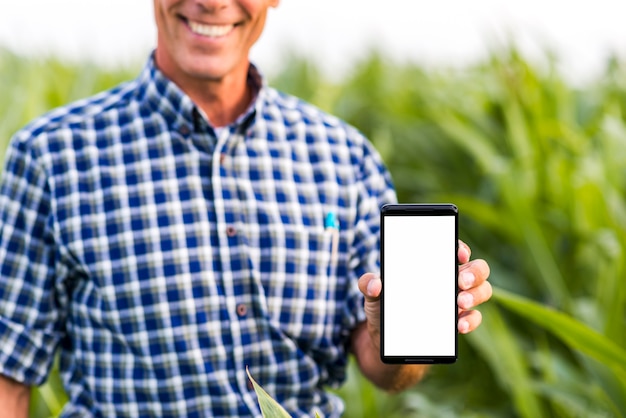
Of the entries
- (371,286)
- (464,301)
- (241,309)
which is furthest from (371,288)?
(241,309)

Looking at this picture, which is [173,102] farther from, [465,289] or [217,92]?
[465,289]

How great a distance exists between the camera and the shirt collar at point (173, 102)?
169cm

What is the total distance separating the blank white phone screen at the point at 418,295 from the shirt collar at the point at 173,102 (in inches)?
24.0

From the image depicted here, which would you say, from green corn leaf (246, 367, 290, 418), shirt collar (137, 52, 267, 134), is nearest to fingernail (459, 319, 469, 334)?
green corn leaf (246, 367, 290, 418)

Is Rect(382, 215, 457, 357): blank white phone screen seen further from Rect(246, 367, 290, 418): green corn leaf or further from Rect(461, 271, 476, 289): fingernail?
Rect(246, 367, 290, 418): green corn leaf

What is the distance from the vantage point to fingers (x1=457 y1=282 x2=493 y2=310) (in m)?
1.19

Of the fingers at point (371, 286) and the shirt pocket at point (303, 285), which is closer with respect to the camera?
the fingers at point (371, 286)

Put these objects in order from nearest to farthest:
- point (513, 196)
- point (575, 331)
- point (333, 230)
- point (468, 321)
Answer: point (468, 321)
point (333, 230)
point (575, 331)
point (513, 196)

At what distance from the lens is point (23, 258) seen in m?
1.68

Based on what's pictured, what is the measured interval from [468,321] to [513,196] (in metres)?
1.55

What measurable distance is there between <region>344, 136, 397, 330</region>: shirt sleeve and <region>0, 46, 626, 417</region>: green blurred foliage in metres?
0.25

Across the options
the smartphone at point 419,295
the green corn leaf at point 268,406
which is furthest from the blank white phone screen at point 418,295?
the green corn leaf at point 268,406

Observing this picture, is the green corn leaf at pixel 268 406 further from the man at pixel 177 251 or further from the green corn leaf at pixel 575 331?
the green corn leaf at pixel 575 331

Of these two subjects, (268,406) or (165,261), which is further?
(165,261)
